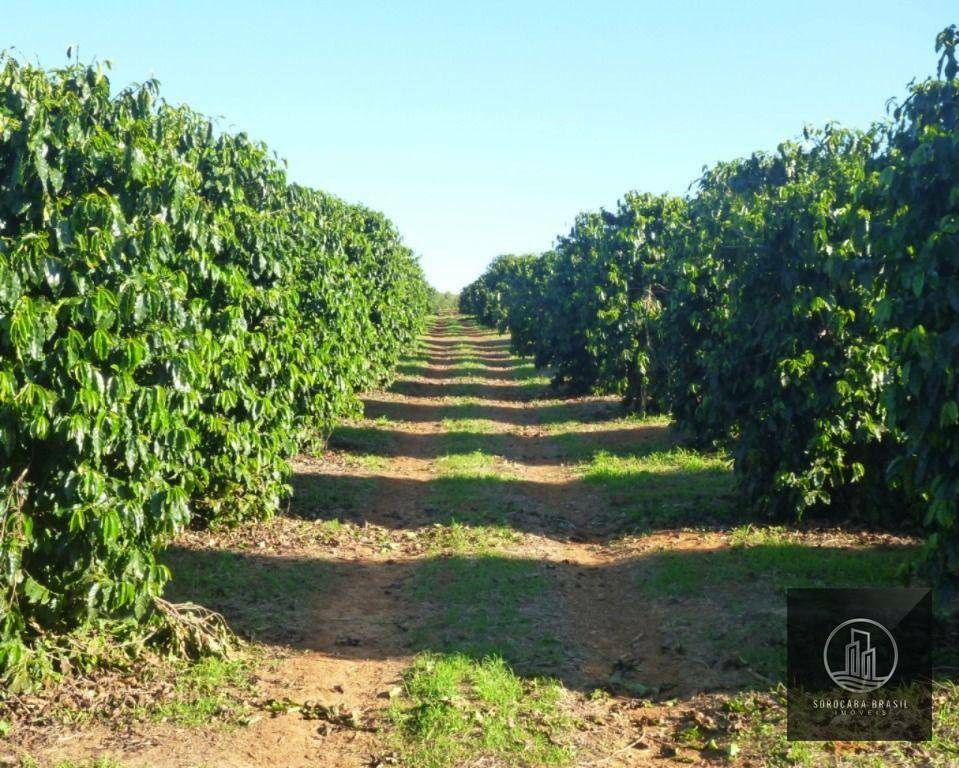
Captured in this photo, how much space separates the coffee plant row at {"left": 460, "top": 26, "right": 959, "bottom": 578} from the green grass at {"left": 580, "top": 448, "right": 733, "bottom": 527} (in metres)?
0.66

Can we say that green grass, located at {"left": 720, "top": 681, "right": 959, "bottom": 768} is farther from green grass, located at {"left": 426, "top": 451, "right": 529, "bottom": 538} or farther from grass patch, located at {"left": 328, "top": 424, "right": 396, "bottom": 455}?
grass patch, located at {"left": 328, "top": 424, "right": 396, "bottom": 455}

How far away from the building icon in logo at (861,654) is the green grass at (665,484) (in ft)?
15.4

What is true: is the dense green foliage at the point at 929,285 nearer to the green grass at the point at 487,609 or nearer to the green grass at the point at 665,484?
the green grass at the point at 487,609

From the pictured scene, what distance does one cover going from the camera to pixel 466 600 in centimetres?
867

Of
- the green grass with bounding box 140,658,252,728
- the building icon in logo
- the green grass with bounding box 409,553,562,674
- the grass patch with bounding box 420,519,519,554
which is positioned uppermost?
the building icon in logo

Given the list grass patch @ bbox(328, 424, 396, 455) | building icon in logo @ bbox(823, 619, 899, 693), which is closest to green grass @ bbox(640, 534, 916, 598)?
building icon in logo @ bbox(823, 619, 899, 693)

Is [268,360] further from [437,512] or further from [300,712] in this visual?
[300,712]

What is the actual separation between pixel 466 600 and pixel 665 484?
6177 mm

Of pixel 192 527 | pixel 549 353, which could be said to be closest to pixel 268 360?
pixel 192 527

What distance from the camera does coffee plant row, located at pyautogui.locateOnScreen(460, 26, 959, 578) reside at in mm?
6574

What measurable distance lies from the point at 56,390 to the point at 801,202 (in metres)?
8.11

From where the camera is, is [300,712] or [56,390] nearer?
[56,390]

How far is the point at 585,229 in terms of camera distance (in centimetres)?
2517

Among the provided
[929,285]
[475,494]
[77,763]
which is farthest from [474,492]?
[77,763]
